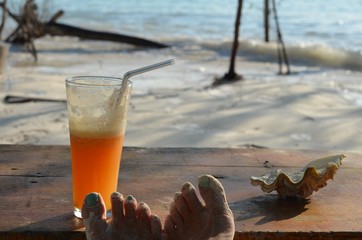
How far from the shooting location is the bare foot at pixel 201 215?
1.25 m

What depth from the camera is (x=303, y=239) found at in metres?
1.26

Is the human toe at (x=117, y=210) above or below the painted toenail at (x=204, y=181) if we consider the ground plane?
below

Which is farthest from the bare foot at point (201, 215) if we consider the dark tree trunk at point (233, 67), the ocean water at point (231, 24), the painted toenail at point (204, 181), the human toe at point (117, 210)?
the ocean water at point (231, 24)

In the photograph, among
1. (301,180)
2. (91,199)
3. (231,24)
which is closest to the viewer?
(91,199)

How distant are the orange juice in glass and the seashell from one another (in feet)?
1.21

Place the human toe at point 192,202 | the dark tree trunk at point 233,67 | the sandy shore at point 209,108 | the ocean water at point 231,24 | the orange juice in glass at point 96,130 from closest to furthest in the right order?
1. the orange juice in glass at point 96,130
2. the human toe at point 192,202
3. the sandy shore at point 209,108
4. the dark tree trunk at point 233,67
5. the ocean water at point 231,24

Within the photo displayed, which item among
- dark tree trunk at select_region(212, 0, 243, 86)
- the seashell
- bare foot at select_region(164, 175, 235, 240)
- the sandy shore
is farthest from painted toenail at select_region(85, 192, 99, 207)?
dark tree trunk at select_region(212, 0, 243, 86)

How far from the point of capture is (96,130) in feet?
3.99

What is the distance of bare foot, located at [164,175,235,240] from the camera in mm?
1249

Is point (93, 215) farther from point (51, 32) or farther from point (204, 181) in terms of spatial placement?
point (51, 32)

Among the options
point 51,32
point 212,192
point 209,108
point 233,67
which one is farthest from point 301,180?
point 51,32

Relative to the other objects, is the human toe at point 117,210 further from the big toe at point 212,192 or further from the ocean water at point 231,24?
the ocean water at point 231,24

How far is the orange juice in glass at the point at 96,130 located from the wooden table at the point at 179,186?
10 centimetres

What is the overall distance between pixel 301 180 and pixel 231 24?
46.5 ft
